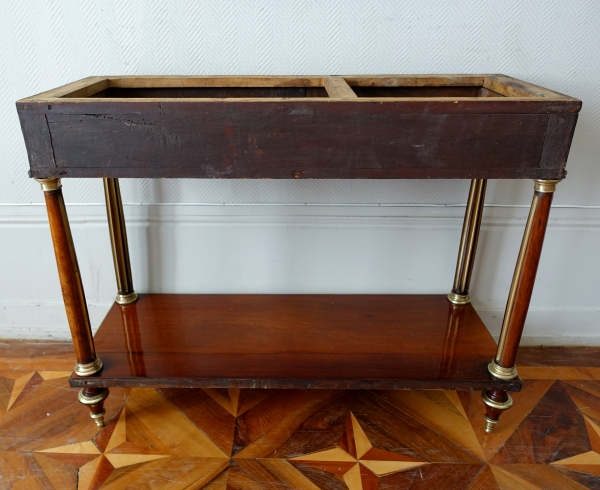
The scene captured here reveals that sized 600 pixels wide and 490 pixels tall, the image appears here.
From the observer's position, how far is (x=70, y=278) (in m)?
1.07

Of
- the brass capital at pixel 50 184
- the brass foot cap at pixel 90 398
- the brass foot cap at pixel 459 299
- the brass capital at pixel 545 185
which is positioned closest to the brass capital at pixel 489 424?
the brass foot cap at pixel 459 299

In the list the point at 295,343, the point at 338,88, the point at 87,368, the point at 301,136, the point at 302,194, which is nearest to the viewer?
the point at 301,136

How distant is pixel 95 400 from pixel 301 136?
0.83 m

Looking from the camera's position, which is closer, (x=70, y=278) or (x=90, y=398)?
(x=70, y=278)

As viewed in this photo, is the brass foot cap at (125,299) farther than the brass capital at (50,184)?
Yes

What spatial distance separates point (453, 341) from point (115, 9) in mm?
1229

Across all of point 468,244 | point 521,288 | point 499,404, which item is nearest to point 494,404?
point 499,404

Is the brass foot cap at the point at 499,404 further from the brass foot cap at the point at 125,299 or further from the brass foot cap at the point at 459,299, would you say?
the brass foot cap at the point at 125,299

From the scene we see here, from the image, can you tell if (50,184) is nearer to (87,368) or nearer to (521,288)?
(87,368)

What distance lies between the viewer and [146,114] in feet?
2.92

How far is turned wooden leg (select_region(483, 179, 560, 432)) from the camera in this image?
100cm

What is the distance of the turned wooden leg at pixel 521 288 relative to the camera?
100 cm

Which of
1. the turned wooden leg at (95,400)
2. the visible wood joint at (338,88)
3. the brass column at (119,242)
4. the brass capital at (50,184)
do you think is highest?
the visible wood joint at (338,88)

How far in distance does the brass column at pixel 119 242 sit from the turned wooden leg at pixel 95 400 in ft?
1.01
